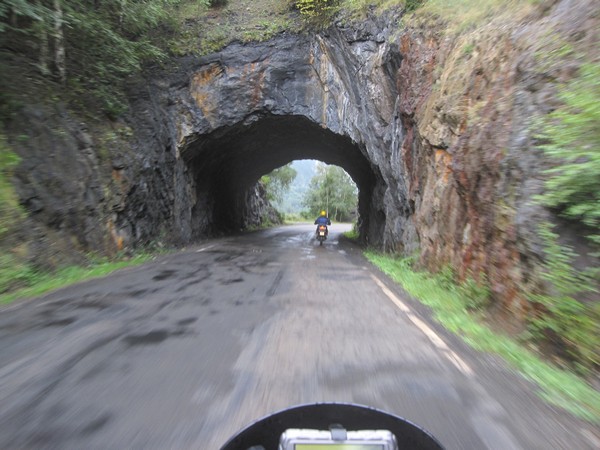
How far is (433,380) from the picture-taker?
3764 mm

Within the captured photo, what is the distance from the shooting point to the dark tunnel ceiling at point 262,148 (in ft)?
62.2

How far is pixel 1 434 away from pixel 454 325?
5.13m

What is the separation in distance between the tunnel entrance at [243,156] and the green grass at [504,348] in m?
11.1

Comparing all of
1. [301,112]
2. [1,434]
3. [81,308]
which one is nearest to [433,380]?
[1,434]

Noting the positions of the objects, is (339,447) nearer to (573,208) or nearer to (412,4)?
(573,208)

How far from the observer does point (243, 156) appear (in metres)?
24.0

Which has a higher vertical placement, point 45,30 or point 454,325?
point 45,30

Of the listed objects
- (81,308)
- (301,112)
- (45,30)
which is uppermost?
(45,30)

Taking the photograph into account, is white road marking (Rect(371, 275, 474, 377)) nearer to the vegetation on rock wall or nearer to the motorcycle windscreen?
the vegetation on rock wall

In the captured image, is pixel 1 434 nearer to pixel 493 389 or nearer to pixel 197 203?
pixel 493 389

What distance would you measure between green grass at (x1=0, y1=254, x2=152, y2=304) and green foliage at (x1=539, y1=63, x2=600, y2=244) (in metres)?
8.54

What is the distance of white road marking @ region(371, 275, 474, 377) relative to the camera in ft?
13.4

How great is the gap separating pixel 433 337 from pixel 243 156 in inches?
804

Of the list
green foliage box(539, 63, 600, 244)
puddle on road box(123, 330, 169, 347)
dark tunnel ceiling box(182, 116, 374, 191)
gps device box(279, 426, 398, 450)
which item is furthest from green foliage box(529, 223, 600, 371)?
dark tunnel ceiling box(182, 116, 374, 191)
